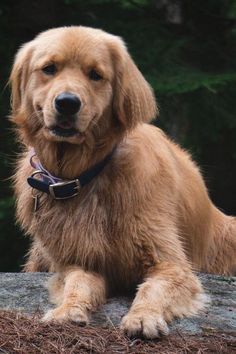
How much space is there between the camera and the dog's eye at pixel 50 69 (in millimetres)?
5047

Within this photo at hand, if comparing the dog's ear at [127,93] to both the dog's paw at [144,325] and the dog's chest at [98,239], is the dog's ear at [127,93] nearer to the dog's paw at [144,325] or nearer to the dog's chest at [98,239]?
the dog's chest at [98,239]

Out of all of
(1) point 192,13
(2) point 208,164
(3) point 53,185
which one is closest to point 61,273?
(3) point 53,185

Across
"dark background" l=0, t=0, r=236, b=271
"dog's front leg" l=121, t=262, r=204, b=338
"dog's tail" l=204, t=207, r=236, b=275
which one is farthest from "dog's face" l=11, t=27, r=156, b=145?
"dark background" l=0, t=0, r=236, b=271

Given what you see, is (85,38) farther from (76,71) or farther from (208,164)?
(208,164)

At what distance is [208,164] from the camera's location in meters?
11.0

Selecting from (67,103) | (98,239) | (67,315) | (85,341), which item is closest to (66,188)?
(98,239)

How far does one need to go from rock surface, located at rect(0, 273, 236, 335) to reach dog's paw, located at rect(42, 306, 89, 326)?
0.38ft

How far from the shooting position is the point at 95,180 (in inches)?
208

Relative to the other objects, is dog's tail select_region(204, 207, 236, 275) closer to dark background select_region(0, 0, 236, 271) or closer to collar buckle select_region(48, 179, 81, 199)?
collar buckle select_region(48, 179, 81, 199)

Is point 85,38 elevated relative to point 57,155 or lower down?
elevated

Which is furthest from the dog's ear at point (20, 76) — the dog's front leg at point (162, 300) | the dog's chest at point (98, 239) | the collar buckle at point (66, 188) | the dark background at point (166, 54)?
the dark background at point (166, 54)

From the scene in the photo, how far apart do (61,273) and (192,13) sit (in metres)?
5.30

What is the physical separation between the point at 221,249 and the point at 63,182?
1934 millimetres

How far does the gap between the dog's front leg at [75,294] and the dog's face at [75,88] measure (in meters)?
0.88
